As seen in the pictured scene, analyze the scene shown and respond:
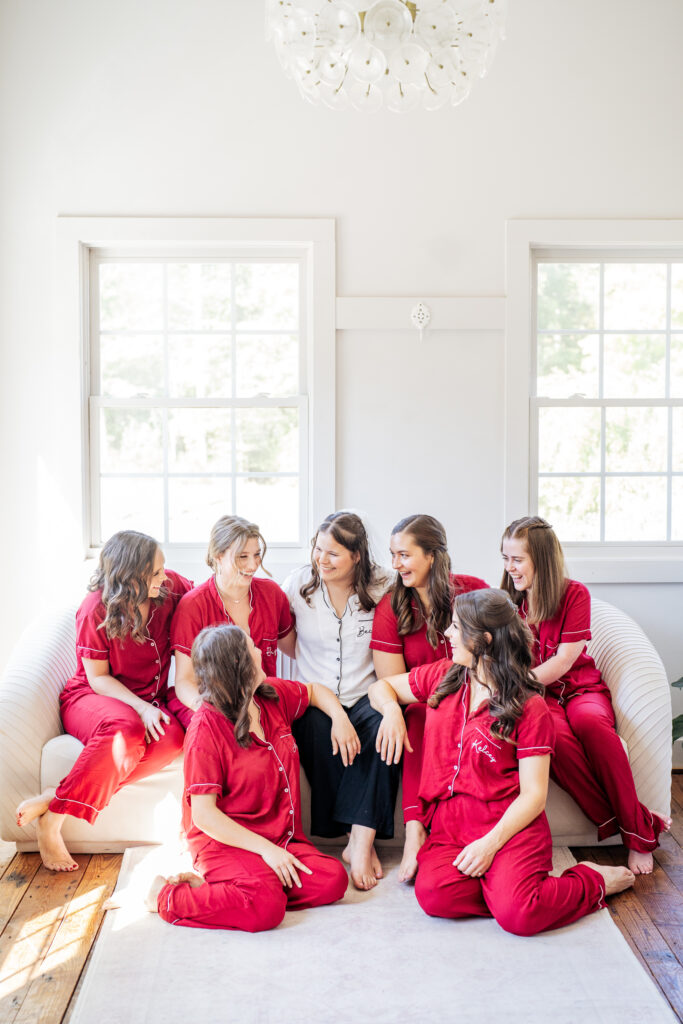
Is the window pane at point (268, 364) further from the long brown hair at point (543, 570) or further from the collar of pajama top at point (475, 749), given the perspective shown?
the collar of pajama top at point (475, 749)

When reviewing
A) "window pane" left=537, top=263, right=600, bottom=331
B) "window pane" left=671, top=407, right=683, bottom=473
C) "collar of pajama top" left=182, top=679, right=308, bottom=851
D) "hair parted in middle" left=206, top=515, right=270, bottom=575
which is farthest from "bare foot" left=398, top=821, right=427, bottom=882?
"window pane" left=537, top=263, right=600, bottom=331

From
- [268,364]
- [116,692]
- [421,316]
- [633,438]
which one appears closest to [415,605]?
[116,692]

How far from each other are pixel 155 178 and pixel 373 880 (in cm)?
281

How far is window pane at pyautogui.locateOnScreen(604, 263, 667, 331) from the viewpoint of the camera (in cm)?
391

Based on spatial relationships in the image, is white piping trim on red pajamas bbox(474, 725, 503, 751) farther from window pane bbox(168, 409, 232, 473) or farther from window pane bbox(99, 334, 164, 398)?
window pane bbox(99, 334, 164, 398)

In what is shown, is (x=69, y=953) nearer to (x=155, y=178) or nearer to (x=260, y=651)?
(x=260, y=651)

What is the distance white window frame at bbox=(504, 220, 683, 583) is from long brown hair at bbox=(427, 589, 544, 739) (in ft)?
4.40

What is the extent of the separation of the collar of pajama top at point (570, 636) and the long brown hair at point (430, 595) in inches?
12.9

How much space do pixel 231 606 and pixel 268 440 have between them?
1083 mm

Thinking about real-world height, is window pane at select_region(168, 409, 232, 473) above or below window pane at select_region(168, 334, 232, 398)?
below

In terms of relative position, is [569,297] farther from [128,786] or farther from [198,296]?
[128,786]

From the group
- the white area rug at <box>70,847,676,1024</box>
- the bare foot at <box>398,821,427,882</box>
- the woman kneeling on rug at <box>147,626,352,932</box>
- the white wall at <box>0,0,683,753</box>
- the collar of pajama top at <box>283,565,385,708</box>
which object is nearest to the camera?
the white area rug at <box>70,847,676,1024</box>

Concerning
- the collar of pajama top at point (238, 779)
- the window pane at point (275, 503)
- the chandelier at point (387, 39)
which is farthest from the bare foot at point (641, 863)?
the chandelier at point (387, 39)

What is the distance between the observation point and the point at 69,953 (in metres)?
2.32
